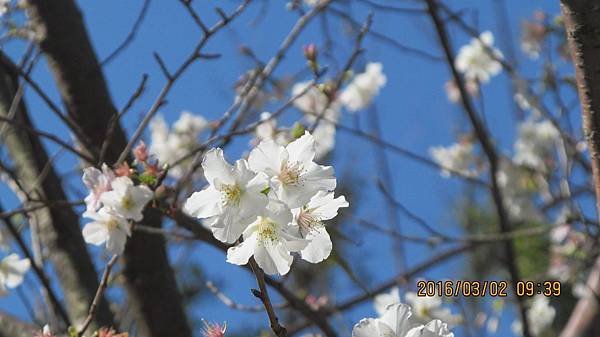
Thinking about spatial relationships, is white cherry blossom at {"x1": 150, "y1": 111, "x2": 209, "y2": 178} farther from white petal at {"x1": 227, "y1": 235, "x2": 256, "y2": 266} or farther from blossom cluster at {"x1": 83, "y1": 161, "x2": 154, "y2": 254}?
white petal at {"x1": 227, "y1": 235, "x2": 256, "y2": 266}

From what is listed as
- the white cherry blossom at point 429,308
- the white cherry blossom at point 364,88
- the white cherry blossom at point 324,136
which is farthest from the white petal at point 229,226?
the white cherry blossom at point 364,88

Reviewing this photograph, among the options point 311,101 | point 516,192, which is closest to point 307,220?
point 311,101

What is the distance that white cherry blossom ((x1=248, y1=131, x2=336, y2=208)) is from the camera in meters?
0.97

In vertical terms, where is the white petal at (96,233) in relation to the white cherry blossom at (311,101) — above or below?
below

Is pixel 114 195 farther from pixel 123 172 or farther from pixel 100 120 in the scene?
pixel 100 120

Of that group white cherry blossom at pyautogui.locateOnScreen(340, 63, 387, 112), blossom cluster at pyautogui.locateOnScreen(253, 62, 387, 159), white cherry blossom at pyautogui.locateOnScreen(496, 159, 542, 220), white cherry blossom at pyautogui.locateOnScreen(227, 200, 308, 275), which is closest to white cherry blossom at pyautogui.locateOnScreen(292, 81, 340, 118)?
blossom cluster at pyautogui.locateOnScreen(253, 62, 387, 159)

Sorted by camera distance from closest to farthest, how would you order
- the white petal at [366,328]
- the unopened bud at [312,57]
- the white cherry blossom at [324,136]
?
the white petal at [366,328], the unopened bud at [312,57], the white cherry blossom at [324,136]

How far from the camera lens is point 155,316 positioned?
1788mm

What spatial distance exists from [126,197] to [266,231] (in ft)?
1.26

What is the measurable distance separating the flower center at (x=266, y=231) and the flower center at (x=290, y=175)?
5 cm

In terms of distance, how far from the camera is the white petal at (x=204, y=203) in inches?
39.1

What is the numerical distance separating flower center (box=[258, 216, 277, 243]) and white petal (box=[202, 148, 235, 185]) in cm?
7

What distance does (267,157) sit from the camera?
1.01 metres

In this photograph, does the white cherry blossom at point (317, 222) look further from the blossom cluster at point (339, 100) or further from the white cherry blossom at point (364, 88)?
the white cherry blossom at point (364, 88)
